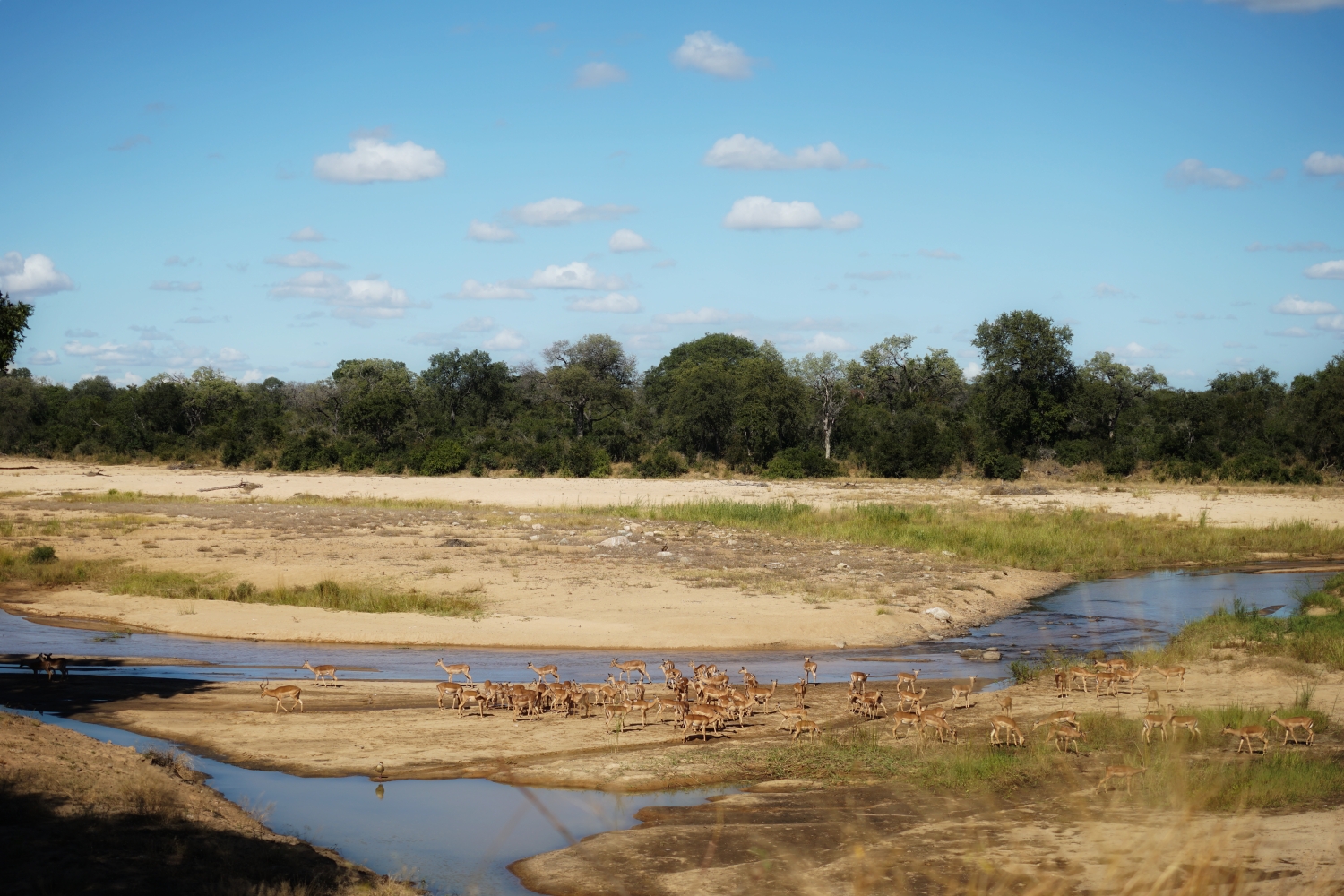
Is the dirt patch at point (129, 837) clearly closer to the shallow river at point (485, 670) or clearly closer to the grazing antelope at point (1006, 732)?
the shallow river at point (485, 670)

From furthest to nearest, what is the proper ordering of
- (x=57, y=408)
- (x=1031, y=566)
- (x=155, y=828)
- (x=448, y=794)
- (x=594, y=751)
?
(x=57, y=408), (x=1031, y=566), (x=594, y=751), (x=448, y=794), (x=155, y=828)

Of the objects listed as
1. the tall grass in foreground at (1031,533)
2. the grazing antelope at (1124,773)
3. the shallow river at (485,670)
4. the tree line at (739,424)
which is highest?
the tree line at (739,424)

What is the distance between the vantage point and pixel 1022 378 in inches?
2569

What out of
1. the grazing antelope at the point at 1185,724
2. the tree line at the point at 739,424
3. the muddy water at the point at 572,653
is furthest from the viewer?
the tree line at the point at 739,424

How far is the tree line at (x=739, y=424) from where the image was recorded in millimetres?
64125

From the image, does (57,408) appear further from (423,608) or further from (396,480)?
(423,608)

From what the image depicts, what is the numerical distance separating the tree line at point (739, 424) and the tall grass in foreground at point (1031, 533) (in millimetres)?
21161

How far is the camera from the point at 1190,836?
9.52 metres

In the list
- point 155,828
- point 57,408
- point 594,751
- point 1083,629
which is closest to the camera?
point 155,828

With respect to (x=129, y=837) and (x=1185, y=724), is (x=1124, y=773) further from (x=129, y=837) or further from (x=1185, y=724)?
(x=129, y=837)

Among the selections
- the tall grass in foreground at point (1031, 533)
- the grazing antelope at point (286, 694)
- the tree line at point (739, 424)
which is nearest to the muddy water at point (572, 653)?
the grazing antelope at point (286, 694)

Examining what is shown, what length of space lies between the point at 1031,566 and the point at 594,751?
23213 millimetres

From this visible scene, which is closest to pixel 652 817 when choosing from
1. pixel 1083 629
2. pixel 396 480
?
pixel 1083 629

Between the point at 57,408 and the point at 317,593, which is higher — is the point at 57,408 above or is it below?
above
